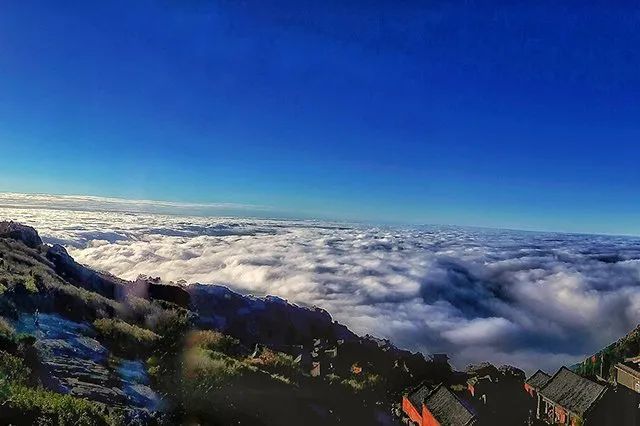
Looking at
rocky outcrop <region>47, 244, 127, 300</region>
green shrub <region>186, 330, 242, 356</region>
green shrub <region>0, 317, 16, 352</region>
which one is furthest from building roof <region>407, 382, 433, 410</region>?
green shrub <region>0, 317, 16, 352</region>

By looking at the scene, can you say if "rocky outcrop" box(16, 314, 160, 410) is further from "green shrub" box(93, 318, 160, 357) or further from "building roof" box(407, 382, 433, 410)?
"building roof" box(407, 382, 433, 410)

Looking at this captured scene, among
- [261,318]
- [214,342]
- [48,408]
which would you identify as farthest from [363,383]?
[48,408]

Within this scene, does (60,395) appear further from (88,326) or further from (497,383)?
(497,383)

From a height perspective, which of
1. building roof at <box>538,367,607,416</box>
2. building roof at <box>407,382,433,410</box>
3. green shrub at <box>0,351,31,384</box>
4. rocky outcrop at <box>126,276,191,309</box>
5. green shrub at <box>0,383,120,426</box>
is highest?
rocky outcrop at <box>126,276,191,309</box>

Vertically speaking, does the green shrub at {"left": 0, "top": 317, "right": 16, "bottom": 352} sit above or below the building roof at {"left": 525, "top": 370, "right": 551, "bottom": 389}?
above

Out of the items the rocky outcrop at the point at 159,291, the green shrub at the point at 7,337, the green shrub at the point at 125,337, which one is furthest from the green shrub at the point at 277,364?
the green shrub at the point at 7,337

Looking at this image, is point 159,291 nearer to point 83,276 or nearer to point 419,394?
point 83,276

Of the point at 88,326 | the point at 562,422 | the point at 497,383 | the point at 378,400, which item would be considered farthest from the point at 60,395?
the point at 562,422
